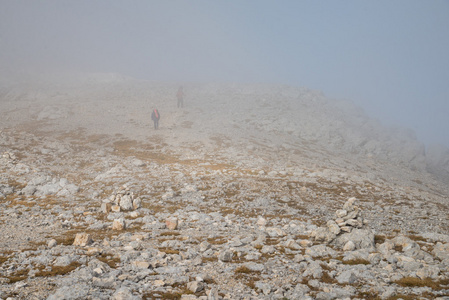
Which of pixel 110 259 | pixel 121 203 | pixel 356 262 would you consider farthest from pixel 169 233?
pixel 356 262

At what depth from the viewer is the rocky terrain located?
792 cm

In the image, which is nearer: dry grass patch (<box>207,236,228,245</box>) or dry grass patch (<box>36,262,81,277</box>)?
dry grass patch (<box>36,262,81,277</box>)

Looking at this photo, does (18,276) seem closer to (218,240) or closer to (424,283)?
(218,240)

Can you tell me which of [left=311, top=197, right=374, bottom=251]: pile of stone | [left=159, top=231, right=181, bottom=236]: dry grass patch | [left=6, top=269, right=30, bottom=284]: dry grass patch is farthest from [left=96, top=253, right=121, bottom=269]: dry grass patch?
[left=311, top=197, right=374, bottom=251]: pile of stone

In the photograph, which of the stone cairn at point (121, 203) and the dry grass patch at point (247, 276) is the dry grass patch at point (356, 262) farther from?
the stone cairn at point (121, 203)

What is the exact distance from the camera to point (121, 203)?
16.9 meters

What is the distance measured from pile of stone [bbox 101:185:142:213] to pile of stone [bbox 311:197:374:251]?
39.3 feet

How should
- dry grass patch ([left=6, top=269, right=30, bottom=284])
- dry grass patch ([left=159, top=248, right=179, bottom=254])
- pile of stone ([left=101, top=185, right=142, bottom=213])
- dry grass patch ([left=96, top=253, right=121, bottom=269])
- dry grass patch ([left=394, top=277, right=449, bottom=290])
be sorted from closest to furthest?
dry grass patch ([left=6, top=269, right=30, bottom=284])
dry grass patch ([left=394, top=277, right=449, bottom=290])
dry grass patch ([left=96, top=253, right=121, bottom=269])
dry grass patch ([left=159, top=248, right=179, bottom=254])
pile of stone ([left=101, top=185, right=142, bottom=213])

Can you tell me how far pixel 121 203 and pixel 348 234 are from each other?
14.3 metres

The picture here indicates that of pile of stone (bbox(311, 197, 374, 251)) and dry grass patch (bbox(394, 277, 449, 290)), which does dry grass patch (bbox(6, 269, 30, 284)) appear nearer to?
pile of stone (bbox(311, 197, 374, 251))

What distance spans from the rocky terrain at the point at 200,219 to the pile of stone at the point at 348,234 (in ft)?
0.20

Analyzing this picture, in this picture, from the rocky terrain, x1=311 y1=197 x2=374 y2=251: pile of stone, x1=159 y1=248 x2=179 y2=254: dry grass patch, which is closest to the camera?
the rocky terrain

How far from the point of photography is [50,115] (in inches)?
2063

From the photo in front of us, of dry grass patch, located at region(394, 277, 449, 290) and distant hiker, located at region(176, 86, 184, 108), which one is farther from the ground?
distant hiker, located at region(176, 86, 184, 108)
